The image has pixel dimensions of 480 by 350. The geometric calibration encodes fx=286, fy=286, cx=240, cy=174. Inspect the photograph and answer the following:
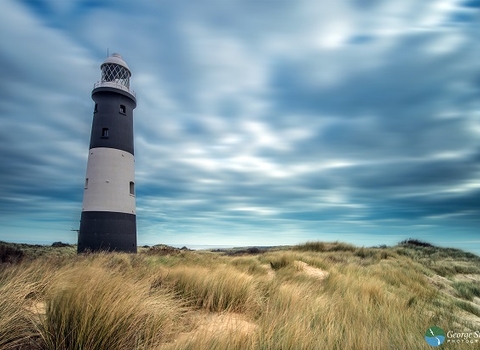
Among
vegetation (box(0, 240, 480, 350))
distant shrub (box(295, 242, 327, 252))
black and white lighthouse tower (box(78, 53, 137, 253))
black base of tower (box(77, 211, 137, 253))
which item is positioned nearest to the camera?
vegetation (box(0, 240, 480, 350))

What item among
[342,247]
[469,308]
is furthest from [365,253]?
[469,308]

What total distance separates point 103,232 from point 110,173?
3474 millimetres

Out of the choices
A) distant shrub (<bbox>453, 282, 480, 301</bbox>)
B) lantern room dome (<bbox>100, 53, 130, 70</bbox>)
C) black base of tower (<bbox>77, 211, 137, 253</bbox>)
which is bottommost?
distant shrub (<bbox>453, 282, 480, 301</bbox>)

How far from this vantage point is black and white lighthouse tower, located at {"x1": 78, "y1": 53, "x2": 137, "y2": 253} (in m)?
16.5

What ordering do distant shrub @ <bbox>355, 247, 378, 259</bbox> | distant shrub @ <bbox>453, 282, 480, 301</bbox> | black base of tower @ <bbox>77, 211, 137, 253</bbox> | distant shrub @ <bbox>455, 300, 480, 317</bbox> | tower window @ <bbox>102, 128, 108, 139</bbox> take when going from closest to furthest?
distant shrub @ <bbox>455, 300, 480, 317</bbox>
distant shrub @ <bbox>453, 282, 480, 301</bbox>
black base of tower @ <bbox>77, 211, 137, 253</bbox>
distant shrub @ <bbox>355, 247, 378, 259</bbox>
tower window @ <bbox>102, 128, 108, 139</bbox>

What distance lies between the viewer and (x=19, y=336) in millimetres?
2977

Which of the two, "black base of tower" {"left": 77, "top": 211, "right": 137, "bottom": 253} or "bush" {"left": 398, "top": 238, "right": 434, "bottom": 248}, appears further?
"bush" {"left": 398, "top": 238, "right": 434, "bottom": 248}

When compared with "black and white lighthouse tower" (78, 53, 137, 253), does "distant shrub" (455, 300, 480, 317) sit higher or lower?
lower

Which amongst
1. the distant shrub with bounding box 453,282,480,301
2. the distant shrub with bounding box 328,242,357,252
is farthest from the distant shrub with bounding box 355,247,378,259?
the distant shrub with bounding box 453,282,480,301

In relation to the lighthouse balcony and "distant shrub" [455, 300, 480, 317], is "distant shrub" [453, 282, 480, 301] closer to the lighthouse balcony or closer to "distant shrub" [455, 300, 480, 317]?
"distant shrub" [455, 300, 480, 317]

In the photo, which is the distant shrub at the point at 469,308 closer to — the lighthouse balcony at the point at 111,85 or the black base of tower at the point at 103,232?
the black base of tower at the point at 103,232

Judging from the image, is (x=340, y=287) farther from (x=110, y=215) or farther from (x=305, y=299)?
(x=110, y=215)

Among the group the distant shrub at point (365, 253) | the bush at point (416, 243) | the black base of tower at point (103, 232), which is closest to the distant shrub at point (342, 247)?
the distant shrub at point (365, 253)

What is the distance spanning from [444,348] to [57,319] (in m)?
4.16
